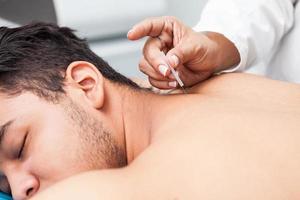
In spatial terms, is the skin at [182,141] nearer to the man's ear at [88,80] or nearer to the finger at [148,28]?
the man's ear at [88,80]

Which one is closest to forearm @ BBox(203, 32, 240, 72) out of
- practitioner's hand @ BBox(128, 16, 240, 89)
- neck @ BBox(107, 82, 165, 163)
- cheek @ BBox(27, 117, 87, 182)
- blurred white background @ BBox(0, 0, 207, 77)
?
practitioner's hand @ BBox(128, 16, 240, 89)

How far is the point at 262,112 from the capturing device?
2.66 feet

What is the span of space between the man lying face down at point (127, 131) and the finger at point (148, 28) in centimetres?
10

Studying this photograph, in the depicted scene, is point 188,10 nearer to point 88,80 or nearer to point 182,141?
point 88,80

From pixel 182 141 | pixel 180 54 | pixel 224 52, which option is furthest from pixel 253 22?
pixel 182 141

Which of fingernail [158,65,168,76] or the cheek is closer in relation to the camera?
the cheek

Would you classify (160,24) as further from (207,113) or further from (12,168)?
(12,168)

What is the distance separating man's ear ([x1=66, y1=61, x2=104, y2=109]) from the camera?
92 centimetres

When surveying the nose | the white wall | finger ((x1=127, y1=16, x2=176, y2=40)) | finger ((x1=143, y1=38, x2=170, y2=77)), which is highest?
finger ((x1=127, y1=16, x2=176, y2=40))

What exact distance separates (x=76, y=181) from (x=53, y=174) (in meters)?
0.21

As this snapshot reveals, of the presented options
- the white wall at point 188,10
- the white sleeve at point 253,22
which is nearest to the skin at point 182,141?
the white sleeve at point 253,22

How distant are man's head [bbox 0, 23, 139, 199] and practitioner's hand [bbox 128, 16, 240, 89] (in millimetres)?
101

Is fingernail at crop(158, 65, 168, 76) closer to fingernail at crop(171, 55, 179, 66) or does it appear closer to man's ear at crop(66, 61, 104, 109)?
fingernail at crop(171, 55, 179, 66)

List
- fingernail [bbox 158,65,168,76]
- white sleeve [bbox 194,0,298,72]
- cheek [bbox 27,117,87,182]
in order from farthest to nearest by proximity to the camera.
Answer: white sleeve [bbox 194,0,298,72] < fingernail [bbox 158,65,168,76] < cheek [bbox 27,117,87,182]
